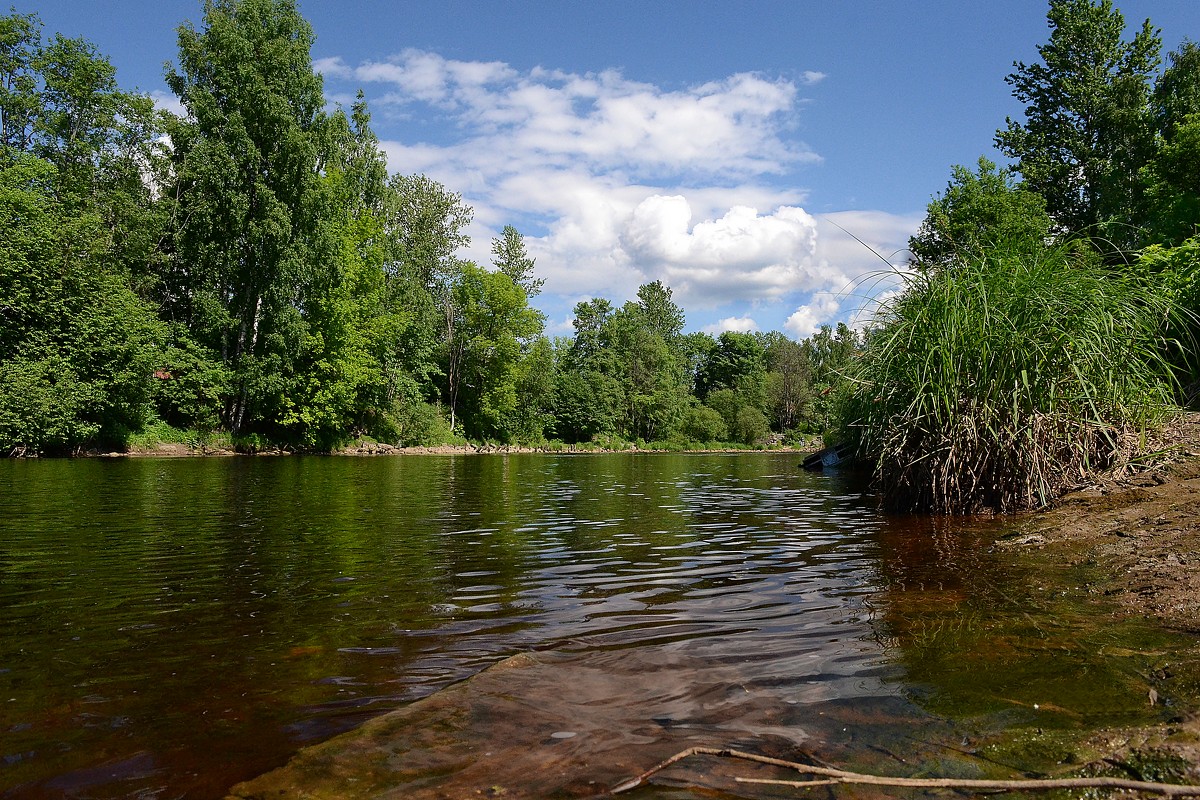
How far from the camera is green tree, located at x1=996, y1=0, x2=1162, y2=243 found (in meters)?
37.7

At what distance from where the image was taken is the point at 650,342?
80188mm

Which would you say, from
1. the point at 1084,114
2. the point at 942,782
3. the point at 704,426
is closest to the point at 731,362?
the point at 704,426

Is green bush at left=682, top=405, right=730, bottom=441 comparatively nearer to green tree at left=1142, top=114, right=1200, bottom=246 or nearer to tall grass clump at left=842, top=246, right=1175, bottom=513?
green tree at left=1142, top=114, right=1200, bottom=246

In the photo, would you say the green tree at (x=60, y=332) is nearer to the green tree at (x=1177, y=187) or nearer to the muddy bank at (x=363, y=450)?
the muddy bank at (x=363, y=450)

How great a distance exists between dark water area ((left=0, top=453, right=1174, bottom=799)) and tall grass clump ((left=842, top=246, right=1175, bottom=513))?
123cm

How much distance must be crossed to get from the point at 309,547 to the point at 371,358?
3755cm

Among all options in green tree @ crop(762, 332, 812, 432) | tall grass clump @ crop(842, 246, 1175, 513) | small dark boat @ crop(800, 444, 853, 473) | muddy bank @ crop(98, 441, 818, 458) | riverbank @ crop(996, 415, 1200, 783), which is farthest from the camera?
green tree @ crop(762, 332, 812, 432)

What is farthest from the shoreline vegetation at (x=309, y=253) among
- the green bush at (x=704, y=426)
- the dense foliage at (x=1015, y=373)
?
the green bush at (x=704, y=426)

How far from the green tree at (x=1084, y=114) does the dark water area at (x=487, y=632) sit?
3910 cm

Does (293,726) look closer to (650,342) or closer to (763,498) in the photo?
(763,498)

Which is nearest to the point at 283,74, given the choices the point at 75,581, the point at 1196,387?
the point at 75,581

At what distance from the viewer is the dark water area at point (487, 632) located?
3.18m

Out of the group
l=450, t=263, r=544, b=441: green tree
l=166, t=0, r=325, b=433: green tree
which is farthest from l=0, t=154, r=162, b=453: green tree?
l=450, t=263, r=544, b=441: green tree

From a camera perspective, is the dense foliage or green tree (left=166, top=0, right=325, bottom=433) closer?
the dense foliage
